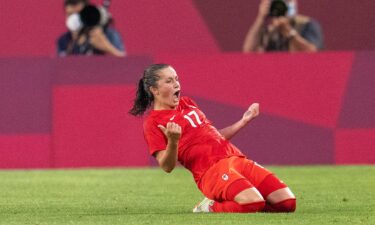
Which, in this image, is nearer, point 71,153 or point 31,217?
point 31,217

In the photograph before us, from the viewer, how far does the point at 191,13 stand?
20.0 metres

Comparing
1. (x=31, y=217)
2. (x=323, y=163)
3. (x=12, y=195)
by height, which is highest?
(x=31, y=217)

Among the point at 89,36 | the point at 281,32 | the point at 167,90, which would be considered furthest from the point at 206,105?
the point at 167,90

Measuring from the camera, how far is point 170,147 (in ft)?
28.5

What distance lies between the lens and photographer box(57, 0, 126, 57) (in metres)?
16.2

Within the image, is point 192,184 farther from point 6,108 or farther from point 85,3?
point 85,3

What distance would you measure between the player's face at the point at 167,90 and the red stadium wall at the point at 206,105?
5.74 m

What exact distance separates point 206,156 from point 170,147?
2.30ft

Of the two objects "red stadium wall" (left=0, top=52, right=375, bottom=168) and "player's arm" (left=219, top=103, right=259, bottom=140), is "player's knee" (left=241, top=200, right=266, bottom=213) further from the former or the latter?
"red stadium wall" (left=0, top=52, right=375, bottom=168)

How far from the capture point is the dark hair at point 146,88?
953cm

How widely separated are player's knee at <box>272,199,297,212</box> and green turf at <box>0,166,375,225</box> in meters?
0.08

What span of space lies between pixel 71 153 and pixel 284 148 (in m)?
2.55

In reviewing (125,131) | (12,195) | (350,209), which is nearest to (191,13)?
(125,131)

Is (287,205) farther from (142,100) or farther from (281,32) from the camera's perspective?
(281,32)
